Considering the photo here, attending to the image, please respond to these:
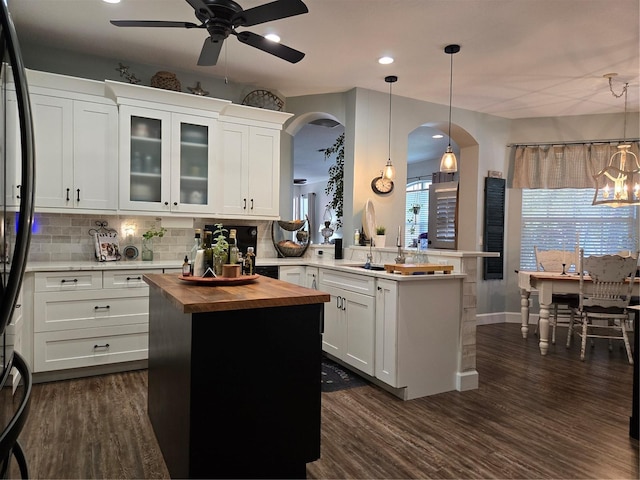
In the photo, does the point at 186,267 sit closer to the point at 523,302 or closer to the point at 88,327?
the point at 88,327

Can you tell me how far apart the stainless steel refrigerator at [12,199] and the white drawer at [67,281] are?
2.84 m

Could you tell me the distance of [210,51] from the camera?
9.04ft

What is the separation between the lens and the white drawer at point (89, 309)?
3312 mm

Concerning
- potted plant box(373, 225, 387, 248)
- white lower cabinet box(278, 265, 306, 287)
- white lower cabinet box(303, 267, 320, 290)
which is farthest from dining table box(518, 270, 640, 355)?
white lower cabinet box(278, 265, 306, 287)

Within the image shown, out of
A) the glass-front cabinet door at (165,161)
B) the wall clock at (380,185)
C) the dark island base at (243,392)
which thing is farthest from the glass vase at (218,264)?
the wall clock at (380,185)

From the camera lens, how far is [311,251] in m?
5.14

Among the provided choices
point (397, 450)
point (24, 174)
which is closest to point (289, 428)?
point (397, 450)

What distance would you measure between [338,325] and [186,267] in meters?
1.71

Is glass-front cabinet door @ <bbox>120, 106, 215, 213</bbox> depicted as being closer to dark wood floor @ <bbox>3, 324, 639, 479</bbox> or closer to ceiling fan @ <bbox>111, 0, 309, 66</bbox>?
ceiling fan @ <bbox>111, 0, 309, 66</bbox>

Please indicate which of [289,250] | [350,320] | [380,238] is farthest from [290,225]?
[350,320]

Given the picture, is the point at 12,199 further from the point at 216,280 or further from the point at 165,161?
the point at 165,161

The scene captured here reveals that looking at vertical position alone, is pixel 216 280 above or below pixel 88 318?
above

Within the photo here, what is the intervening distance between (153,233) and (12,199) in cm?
341

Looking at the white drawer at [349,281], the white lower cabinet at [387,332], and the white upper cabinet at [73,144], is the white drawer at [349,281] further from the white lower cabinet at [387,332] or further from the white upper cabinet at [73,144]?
the white upper cabinet at [73,144]
